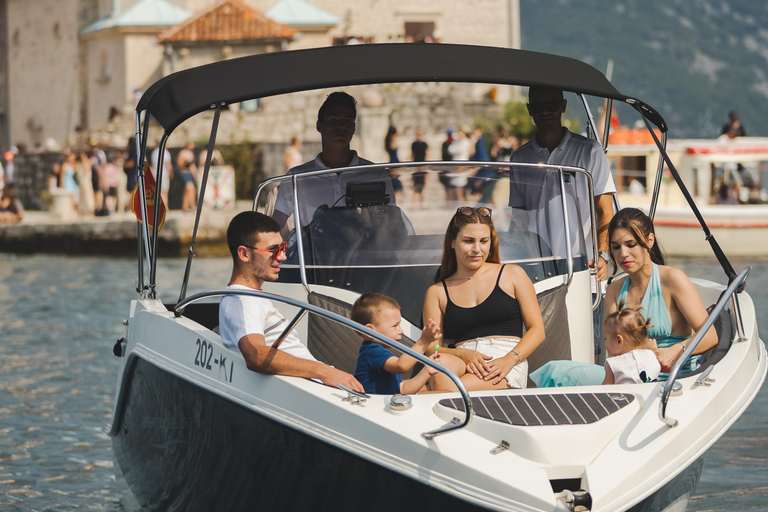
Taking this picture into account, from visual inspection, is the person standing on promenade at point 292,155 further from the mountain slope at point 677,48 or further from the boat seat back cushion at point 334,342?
the mountain slope at point 677,48

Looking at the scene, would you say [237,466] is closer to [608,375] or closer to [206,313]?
[608,375]

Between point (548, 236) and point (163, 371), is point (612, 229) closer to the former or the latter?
point (548, 236)

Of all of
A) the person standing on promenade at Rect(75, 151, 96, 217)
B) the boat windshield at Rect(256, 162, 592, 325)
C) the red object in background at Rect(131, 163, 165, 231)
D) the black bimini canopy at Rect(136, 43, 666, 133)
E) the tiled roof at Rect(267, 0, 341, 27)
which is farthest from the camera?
the tiled roof at Rect(267, 0, 341, 27)

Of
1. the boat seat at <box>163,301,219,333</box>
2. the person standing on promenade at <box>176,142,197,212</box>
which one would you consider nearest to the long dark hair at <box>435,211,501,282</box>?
the boat seat at <box>163,301,219,333</box>

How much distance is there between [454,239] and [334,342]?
26.7 inches

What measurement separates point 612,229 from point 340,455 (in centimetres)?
169

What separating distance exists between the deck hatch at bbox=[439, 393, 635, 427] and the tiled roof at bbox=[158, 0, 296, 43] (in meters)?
30.2

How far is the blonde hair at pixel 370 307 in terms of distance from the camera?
397 cm

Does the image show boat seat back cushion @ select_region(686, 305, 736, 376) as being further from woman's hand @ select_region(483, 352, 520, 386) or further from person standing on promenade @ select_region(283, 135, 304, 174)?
person standing on promenade @ select_region(283, 135, 304, 174)

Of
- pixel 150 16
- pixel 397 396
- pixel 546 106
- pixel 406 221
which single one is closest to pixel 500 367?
pixel 397 396

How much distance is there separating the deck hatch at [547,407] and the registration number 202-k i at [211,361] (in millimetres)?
857

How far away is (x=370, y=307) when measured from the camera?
3.98 metres

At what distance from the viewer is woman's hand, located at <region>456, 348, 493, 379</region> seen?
13.7 ft

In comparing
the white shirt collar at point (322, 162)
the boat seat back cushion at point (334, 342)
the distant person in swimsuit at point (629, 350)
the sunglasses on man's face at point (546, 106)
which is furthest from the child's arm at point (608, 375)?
the white shirt collar at point (322, 162)
